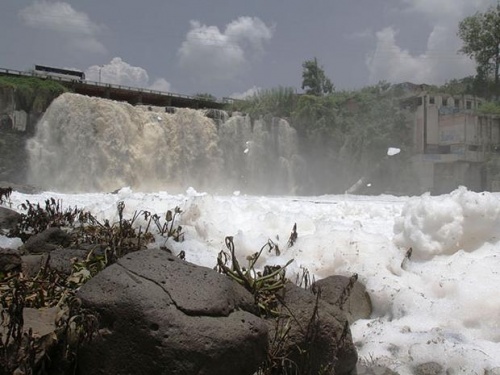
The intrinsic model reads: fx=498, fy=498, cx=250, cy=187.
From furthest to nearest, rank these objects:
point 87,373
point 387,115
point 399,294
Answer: point 387,115 < point 399,294 < point 87,373

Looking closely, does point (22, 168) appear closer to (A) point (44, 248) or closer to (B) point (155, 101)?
(B) point (155, 101)

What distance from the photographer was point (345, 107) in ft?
121

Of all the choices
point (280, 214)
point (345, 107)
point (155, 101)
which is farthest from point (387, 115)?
point (280, 214)

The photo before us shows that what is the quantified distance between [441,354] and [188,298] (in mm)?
1686

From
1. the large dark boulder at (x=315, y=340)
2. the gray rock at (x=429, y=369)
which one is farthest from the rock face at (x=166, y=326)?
the gray rock at (x=429, y=369)

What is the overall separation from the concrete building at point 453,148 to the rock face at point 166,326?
31.3 m

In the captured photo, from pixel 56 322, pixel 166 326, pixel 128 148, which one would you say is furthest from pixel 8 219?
pixel 128 148

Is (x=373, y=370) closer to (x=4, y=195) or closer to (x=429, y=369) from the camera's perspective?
(x=429, y=369)

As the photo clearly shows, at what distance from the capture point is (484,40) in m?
40.9

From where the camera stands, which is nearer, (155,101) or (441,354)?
(441,354)

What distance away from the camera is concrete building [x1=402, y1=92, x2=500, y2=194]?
3152 centimetres

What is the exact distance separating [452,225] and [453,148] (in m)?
29.5

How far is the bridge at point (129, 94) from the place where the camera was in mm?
30641

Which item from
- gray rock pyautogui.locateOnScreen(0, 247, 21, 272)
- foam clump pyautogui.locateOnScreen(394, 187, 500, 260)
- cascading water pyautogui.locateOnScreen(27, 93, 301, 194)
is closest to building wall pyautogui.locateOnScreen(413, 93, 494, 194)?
cascading water pyautogui.locateOnScreen(27, 93, 301, 194)
